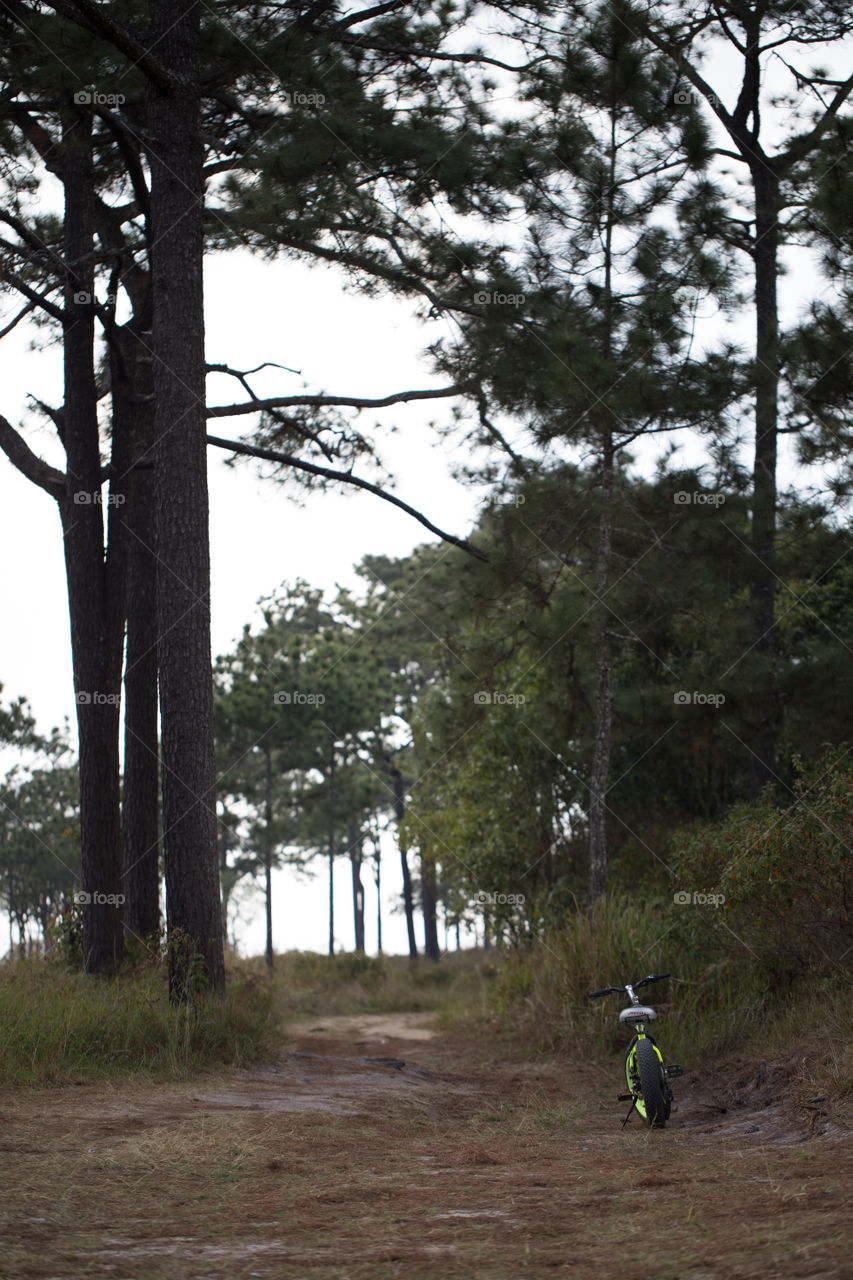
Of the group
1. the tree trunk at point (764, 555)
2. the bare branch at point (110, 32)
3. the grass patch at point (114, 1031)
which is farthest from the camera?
the tree trunk at point (764, 555)

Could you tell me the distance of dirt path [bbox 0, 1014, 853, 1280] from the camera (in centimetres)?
309

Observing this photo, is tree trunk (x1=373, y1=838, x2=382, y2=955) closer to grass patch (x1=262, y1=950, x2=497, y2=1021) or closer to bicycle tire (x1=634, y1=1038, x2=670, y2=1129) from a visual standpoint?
grass patch (x1=262, y1=950, x2=497, y2=1021)

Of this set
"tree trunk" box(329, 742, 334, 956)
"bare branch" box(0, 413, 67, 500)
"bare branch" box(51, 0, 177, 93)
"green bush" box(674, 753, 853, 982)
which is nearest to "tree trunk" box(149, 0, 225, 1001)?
"bare branch" box(51, 0, 177, 93)

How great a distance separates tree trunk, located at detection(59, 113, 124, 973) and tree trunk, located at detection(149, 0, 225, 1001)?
132 cm

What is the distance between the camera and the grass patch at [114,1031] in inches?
280

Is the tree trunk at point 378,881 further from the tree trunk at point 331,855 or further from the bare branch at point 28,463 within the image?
the bare branch at point 28,463

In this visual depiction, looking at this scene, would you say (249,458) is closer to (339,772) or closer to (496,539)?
(496,539)

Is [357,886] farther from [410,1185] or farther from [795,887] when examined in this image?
[410,1185]

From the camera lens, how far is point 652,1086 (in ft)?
19.9

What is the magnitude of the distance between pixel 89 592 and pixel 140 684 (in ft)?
3.61

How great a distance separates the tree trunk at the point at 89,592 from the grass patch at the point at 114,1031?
1088 mm

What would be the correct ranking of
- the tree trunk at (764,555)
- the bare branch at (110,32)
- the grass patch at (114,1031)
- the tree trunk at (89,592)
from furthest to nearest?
1. the tree trunk at (764,555)
2. the tree trunk at (89,592)
3. the bare branch at (110,32)
4. the grass patch at (114,1031)

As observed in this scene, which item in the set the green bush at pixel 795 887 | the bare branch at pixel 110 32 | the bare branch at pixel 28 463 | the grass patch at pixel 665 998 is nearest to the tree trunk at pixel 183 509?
the bare branch at pixel 110 32

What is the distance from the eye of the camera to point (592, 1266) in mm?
3020
